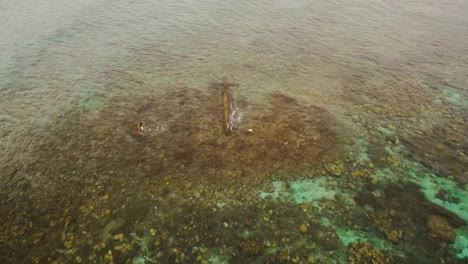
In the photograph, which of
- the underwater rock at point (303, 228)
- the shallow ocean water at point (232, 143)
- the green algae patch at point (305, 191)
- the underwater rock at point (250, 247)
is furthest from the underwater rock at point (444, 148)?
the underwater rock at point (250, 247)

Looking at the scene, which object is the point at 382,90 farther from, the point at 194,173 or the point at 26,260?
the point at 26,260

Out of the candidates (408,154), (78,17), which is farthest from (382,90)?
(78,17)

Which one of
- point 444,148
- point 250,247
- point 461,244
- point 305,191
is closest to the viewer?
point 250,247

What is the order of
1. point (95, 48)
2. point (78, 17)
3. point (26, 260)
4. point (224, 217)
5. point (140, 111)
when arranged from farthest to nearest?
point (78, 17), point (95, 48), point (140, 111), point (224, 217), point (26, 260)

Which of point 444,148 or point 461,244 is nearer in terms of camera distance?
point 461,244

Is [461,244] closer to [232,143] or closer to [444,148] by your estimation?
[444,148]

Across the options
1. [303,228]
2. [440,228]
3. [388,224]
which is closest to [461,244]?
[440,228]
